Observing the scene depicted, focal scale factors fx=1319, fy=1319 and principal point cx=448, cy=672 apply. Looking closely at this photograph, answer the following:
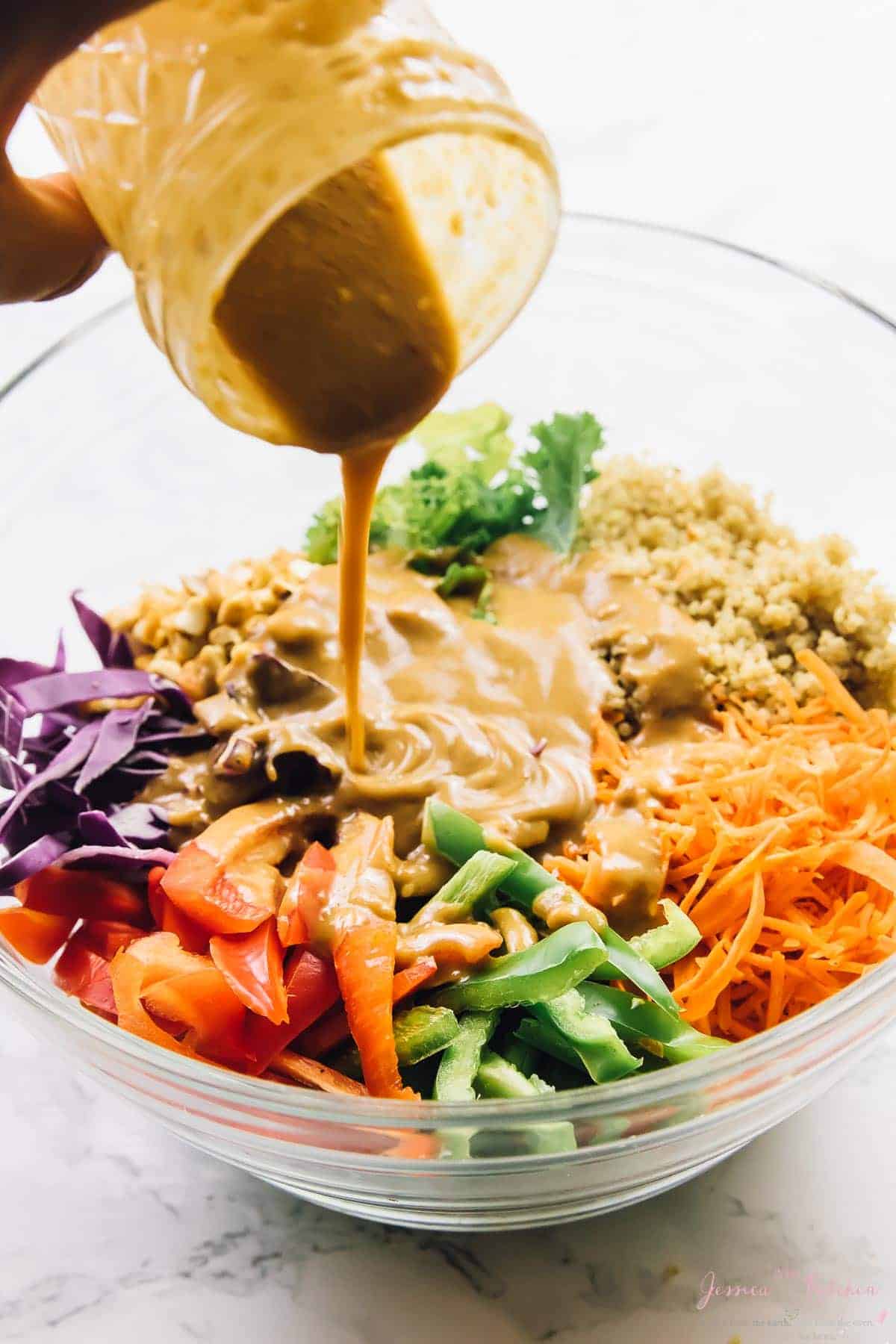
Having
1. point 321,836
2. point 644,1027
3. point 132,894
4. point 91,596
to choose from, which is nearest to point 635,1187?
point 644,1027

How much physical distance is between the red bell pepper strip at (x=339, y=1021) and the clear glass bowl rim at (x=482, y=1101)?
0.24 metres

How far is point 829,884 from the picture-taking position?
2188 mm

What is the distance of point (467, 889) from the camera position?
6.97ft

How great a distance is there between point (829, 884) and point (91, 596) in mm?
1742

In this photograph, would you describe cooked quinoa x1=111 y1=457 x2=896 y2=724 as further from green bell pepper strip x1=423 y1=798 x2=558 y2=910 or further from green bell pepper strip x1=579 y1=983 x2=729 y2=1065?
green bell pepper strip x1=579 y1=983 x2=729 y2=1065

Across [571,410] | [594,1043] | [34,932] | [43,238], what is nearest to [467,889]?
[594,1043]

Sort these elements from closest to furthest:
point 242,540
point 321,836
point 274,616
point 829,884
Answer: point 829,884, point 321,836, point 274,616, point 242,540

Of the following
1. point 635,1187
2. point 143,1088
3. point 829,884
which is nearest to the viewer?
point 143,1088

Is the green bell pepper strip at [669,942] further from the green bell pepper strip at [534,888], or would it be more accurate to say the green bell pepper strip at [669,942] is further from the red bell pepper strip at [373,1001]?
the red bell pepper strip at [373,1001]

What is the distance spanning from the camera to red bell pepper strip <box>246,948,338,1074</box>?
6.34ft

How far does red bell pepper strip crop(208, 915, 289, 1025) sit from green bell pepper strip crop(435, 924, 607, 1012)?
25 cm

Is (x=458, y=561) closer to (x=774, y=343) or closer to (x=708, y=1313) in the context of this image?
(x=774, y=343)

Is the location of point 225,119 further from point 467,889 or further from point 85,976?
point 85,976

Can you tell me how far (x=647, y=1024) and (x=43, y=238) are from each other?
1.37m
